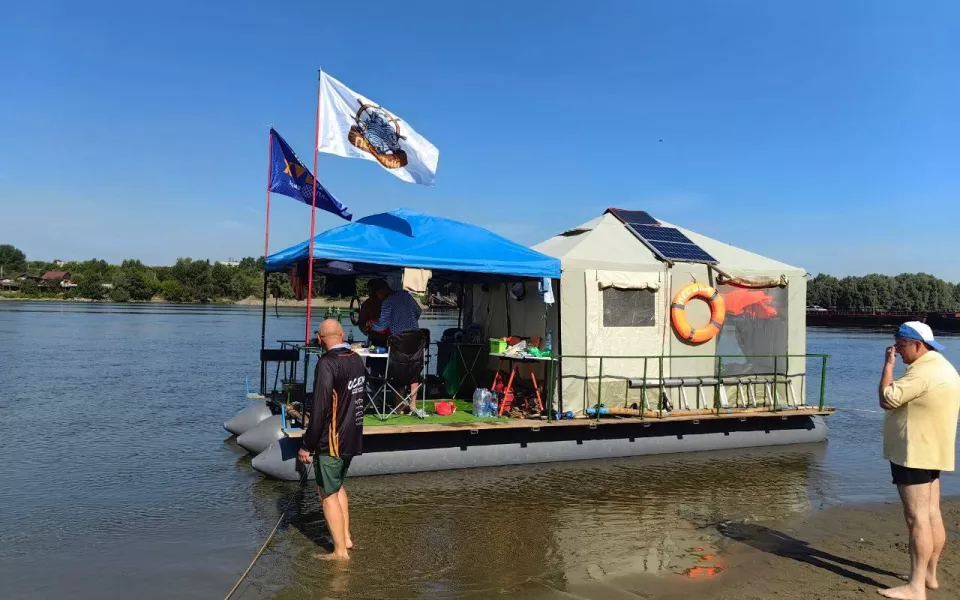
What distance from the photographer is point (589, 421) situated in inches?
379

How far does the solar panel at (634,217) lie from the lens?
38.8 ft

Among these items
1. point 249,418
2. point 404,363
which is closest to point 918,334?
point 404,363

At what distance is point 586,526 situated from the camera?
7438mm

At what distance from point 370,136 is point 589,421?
4936mm

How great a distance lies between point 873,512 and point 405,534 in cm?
571

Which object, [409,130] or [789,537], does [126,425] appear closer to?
[409,130]

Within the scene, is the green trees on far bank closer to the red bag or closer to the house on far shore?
the house on far shore

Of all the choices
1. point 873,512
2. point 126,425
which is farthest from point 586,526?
point 126,425

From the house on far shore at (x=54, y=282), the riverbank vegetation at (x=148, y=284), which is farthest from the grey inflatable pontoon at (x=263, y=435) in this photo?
the house on far shore at (x=54, y=282)

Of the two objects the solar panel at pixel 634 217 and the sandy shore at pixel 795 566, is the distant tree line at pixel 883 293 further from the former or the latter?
the sandy shore at pixel 795 566

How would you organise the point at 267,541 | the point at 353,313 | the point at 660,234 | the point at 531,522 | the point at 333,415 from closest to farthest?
the point at 333,415, the point at 267,541, the point at 531,522, the point at 660,234, the point at 353,313

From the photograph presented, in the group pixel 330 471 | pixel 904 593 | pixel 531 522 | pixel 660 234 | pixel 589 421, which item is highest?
pixel 660 234

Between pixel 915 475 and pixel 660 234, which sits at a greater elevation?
pixel 660 234

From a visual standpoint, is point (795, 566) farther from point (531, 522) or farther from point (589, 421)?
point (589, 421)
